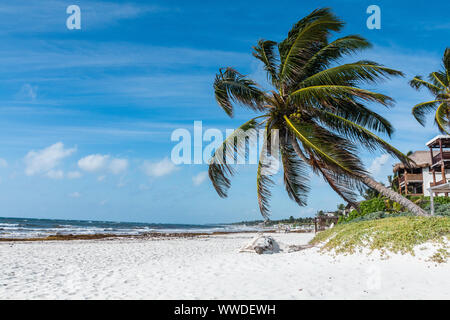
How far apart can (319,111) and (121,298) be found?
26.2 ft

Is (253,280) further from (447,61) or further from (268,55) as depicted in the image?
(447,61)

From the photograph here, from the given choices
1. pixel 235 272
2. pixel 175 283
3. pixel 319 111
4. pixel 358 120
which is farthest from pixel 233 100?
pixel 175 283

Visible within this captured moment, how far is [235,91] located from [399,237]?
7103mm

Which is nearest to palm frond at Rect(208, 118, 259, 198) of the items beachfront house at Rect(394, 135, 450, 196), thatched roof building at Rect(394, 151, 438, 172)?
beachfront house at Rect(394, 135, 450, 196)

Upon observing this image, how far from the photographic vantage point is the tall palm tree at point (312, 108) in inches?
371

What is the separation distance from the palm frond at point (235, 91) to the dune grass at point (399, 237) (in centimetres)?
529

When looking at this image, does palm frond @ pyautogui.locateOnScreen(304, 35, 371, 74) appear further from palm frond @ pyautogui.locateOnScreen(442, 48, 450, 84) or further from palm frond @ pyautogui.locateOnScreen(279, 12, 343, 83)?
palm frond @ pyautogui.locateOnScreen(442, 48, 450, 84)

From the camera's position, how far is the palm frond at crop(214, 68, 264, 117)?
12.1 m

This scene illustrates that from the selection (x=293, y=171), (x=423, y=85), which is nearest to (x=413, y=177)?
(x=423, y=85)

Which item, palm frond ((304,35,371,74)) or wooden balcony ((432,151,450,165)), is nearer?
palm frond ((304,35,371,74))

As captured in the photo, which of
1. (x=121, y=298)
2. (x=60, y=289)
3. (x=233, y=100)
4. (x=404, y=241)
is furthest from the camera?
(x=233, y=100)

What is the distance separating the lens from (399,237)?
9016 millimetres
